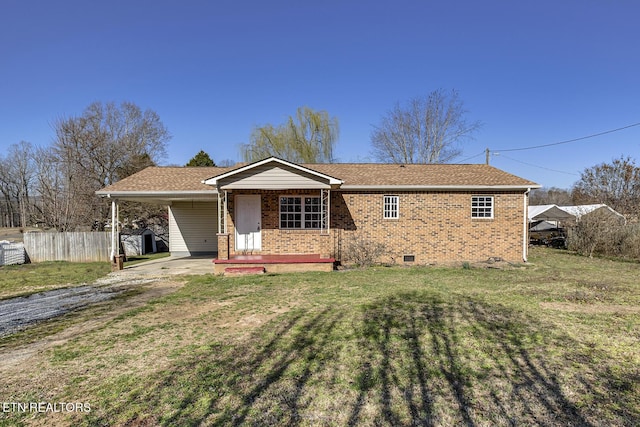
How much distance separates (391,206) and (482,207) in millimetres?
3559

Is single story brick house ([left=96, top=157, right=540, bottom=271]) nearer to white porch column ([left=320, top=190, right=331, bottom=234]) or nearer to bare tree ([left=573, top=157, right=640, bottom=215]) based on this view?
white porch column ([left=320, top=190, right=331, bottom=234])

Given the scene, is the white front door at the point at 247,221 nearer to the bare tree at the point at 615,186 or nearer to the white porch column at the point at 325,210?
the white porch column at the point at 325,210

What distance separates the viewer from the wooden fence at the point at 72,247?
50.3 ft

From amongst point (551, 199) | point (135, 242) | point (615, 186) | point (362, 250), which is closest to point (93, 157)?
point (135, 242)

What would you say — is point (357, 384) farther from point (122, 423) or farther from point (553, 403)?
point (122, 423)

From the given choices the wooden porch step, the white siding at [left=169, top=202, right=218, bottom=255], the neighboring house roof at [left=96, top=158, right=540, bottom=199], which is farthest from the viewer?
the white siding at [left=169, top=202, right=218, bottom=255]

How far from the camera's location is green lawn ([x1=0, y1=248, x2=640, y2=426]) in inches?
127

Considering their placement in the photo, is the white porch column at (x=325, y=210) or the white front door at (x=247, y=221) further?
the white front door at (x=247, y=221)

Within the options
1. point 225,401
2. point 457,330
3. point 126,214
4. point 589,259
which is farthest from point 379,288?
point 126,214

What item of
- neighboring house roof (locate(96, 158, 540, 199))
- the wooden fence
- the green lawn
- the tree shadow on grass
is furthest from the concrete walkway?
the tree shadow on grass

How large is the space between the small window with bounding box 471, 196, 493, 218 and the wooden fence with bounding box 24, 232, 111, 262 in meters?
15.6

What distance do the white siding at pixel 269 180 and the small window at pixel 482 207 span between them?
5.96 m

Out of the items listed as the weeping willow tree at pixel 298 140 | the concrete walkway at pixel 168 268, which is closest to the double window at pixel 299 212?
the concrete walkway at pixel 168 268

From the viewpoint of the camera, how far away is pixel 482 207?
1334 centimetres
